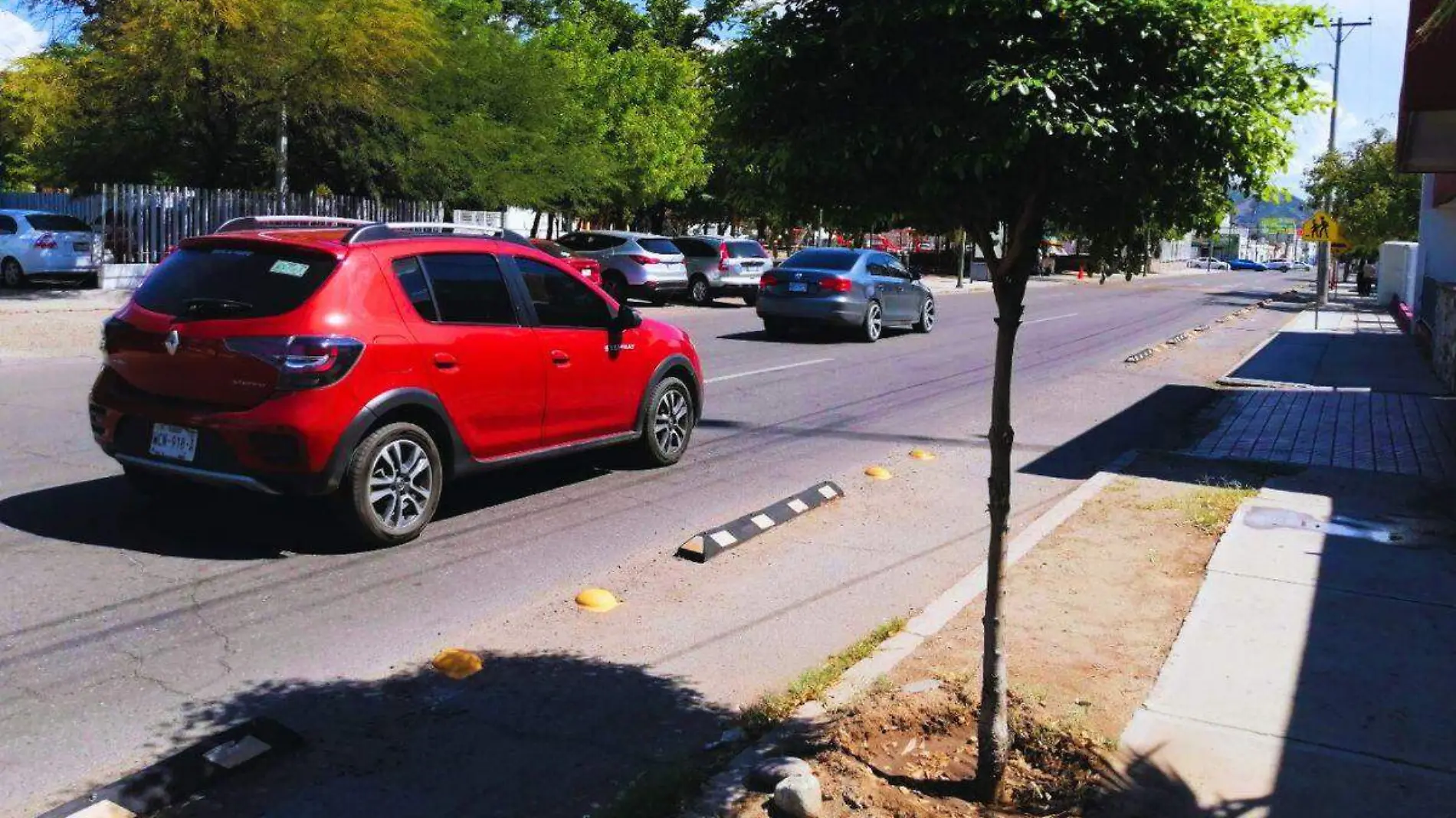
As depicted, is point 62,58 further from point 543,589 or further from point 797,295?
point 543,589

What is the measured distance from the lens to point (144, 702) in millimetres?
4566

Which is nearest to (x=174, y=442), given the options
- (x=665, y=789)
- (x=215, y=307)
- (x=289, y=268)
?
(x=215, y=307)

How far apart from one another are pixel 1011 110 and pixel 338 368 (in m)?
4.01

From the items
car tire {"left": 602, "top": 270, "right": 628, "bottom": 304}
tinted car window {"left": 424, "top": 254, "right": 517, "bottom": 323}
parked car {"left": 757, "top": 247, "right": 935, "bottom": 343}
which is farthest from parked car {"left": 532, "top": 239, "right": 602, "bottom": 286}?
tinted car window {"left": 424, "top": 254, "right": 517, "bottom": 323}

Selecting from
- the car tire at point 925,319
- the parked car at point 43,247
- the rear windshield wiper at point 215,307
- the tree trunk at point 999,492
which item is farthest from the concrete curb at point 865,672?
the parked car at point 43,247

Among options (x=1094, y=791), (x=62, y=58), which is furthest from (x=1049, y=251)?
(x=62, y=58)

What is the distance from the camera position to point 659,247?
27594 mm

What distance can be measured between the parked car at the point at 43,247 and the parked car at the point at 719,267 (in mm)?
12587

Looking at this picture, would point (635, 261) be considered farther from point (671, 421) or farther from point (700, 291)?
point (671, 421)

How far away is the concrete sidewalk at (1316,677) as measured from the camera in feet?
13.3

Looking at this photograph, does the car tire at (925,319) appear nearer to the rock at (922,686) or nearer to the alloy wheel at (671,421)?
the alloy wheel at (671,421)

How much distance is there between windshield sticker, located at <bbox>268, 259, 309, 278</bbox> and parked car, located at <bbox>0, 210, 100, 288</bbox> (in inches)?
738

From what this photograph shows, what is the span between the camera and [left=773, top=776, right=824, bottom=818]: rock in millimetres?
3611

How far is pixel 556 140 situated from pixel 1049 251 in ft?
89.1
